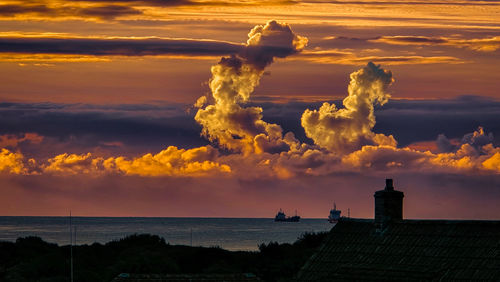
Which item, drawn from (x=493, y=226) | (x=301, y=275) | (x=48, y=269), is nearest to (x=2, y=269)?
(x=48, y=269)

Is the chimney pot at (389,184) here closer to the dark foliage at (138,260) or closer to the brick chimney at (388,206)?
the brick chimney at (388,206)

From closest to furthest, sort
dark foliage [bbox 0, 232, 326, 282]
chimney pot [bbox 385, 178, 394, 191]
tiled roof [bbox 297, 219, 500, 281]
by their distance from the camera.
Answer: tiled roof [bbox 297, 219, 500, 281] → chimney pot [bbox 385, 178, 394, 191] → dark foliage [bbox 0, 232, 326, 282]

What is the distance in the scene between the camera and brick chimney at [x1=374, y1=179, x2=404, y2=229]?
42.8 metres

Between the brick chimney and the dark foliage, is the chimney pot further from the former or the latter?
the dark foliage

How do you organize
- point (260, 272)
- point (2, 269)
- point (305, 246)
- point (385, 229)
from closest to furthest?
1. point (385, 229)
2. point (260, 272)
3. point (2, 269)
4. point (305, 246)

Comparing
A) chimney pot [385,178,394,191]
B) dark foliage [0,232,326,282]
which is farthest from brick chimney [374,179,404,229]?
dark foliage [0,232,326,282]

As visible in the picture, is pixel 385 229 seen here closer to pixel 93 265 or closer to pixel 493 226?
pixel 493 226

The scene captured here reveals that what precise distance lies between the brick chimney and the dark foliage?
22.8 m

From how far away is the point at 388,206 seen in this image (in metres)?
43.0

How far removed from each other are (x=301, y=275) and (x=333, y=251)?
Answer: 1.66 metres

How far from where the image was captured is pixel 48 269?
76875mm

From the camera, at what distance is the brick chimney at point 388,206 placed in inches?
1683

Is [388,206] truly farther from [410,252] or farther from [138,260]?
[138,260]

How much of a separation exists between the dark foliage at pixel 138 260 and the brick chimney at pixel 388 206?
22.8 meters
